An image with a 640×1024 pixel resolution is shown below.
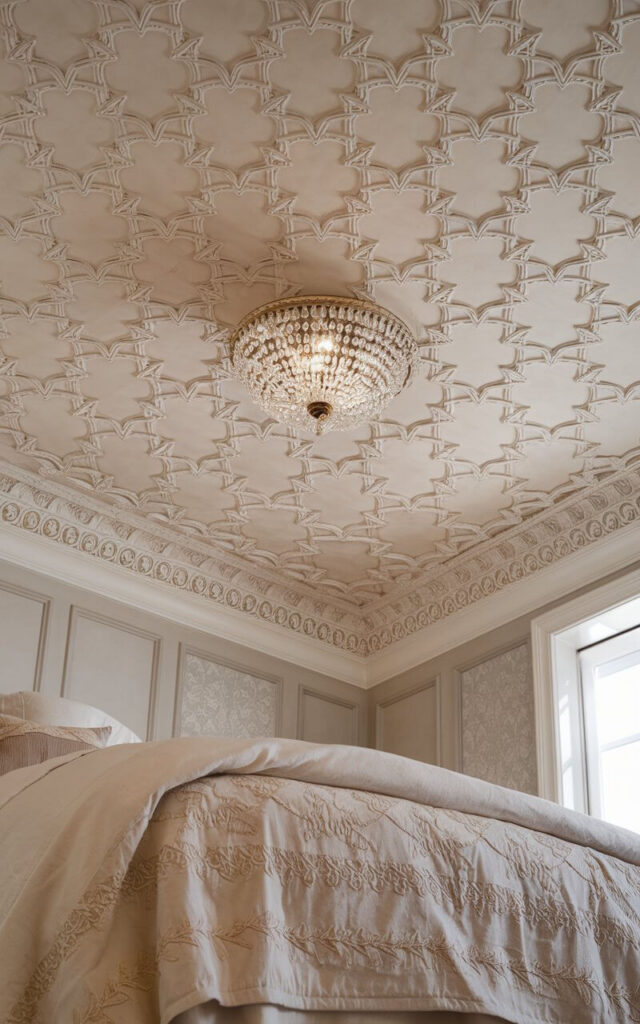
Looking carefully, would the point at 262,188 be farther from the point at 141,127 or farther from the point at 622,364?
the point at 622,364

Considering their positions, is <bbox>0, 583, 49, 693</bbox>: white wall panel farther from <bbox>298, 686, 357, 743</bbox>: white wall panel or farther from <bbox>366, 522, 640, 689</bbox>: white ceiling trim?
<bbox>366, 522, 640, 689</bbox>: white ceiling trim

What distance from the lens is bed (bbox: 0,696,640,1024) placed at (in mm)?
1611

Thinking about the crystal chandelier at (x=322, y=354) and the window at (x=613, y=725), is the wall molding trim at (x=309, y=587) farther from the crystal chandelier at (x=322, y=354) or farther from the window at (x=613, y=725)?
the crystal chandelier at (x=322, y=354)

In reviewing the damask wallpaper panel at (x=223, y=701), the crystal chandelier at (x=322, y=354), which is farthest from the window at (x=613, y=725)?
the crystal chandelier at (x=322, y=354)

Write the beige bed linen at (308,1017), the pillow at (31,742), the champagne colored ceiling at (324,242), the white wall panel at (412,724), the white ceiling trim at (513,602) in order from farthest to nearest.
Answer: the white wall panel at (412,724) < the white ceiling trim at (513,602) < the pillow at (31,742) < the champagne colored ceiling at (324,242) < the beige bed linen at (308,1017)

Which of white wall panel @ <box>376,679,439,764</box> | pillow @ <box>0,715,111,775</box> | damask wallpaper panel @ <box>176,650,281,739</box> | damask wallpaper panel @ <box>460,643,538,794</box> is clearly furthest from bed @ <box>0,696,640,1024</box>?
white wall panel @ <box>376,679,439,764</box>

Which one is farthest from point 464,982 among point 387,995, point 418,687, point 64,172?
point 418,687

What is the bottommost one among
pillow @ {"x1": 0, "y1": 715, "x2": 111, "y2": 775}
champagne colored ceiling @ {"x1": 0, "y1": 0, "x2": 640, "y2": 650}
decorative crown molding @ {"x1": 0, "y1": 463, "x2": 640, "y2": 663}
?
pillow @ {"x1": 0, "y1": 715, "x2": 111, "y2": 775}

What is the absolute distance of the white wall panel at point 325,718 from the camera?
509 cm

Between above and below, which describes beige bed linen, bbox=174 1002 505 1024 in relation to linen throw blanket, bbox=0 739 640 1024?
below

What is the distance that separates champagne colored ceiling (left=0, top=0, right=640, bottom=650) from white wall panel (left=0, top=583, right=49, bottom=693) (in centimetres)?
47

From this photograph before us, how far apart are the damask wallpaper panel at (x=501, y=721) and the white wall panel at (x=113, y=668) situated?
1.31m

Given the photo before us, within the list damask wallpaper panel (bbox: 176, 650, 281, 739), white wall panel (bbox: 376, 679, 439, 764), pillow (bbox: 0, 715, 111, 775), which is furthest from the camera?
white wall panel (bbox: 376, 679, 439, 764)

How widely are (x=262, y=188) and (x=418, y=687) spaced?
2594 mm
